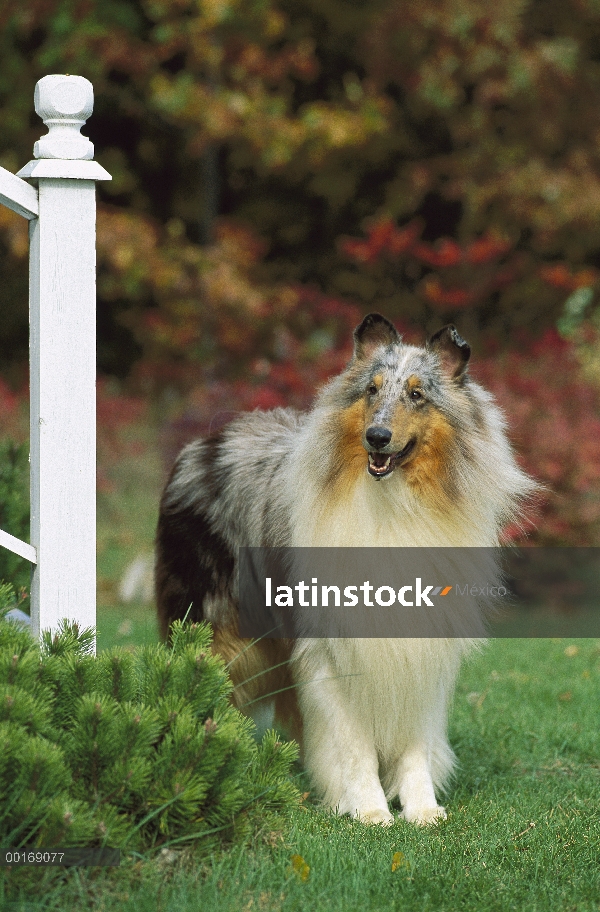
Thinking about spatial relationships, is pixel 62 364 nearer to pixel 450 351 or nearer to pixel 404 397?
pixel 404 397

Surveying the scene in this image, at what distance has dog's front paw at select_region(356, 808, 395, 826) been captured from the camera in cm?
425

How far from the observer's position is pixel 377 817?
430cm

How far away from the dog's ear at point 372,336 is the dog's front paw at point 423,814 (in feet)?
5.90

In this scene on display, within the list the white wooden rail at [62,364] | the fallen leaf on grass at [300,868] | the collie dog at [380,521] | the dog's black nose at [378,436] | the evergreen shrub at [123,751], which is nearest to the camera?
the evergreen shrub at [123,751]

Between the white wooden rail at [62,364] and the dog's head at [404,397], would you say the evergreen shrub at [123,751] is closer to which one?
the white wooden rail at [62,364]

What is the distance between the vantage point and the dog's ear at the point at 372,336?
14.6ft

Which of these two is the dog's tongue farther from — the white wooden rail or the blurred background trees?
the blurred background trees

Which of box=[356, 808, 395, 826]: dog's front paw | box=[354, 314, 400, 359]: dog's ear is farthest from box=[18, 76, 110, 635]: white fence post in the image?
box=[356, 808, 395, 826]: dog's front paw

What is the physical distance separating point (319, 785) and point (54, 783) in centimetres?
195

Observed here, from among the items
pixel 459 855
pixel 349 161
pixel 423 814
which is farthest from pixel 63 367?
pixel 349 161

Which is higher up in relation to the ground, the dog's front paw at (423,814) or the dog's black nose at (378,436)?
the dog's black nose at (378,436)

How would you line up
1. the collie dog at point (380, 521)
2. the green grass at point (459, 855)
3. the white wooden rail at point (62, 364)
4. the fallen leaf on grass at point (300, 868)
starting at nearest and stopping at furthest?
the green grass at point (459, 855) → the fallen leaf on grass at point (300, 868) → the white wooden rail at point (62, 364) → the collie dog at point (380, 521)

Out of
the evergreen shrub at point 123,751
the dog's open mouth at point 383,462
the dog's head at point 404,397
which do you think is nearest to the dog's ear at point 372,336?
the dog's head at point 404,397

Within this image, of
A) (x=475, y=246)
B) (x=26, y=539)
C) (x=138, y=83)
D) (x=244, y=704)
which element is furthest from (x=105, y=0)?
(x=244, y=704)
